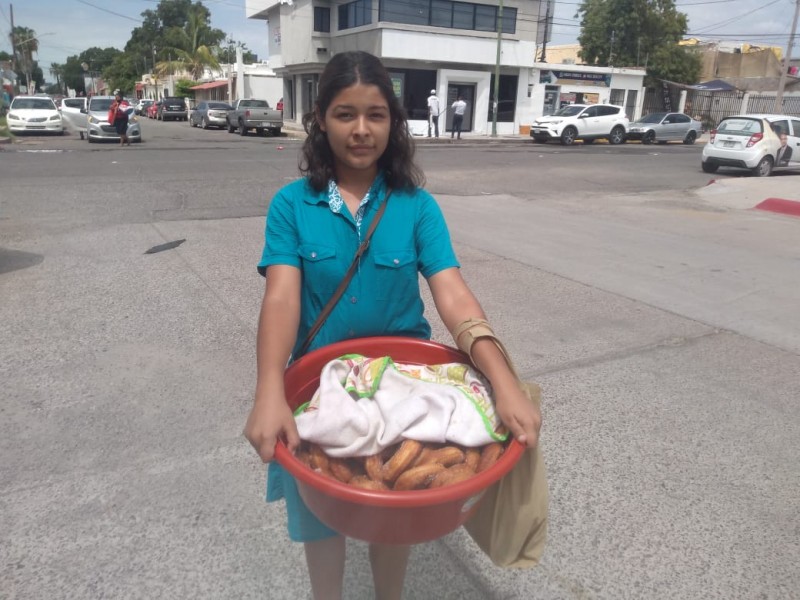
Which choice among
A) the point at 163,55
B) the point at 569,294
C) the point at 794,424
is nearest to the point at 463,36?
the point at 569,294

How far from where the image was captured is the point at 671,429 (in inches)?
128

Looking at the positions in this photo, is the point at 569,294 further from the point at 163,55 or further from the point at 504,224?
the point at 163,55

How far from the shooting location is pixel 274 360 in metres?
1.52

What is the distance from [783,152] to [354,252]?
17703mm

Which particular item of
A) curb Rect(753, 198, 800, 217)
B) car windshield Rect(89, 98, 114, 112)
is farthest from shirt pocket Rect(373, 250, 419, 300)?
car windshield Rect(89, 98, 114, 112)

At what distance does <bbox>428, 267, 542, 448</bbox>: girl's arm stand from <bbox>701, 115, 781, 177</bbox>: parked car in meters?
→ 16.3

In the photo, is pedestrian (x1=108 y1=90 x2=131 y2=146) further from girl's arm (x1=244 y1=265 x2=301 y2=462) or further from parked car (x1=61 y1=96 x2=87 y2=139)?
girl's arm (x1=244 y1=265 x2=301 y2=462)

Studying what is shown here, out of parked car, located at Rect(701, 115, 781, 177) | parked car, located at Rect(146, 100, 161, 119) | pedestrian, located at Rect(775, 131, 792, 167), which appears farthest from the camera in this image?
parked car, located at Rect(146, 100, 161, 119)

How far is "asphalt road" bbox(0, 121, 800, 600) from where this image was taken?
2.25m

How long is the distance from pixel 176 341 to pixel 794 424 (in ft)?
12.1

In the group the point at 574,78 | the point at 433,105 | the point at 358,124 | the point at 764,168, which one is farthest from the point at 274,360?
the point at 574,78

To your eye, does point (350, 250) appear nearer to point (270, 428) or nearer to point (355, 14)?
point (270, 428)

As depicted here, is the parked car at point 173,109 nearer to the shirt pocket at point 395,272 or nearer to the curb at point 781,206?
the curb at point 781,206

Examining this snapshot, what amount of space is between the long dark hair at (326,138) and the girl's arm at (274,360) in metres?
0.29
